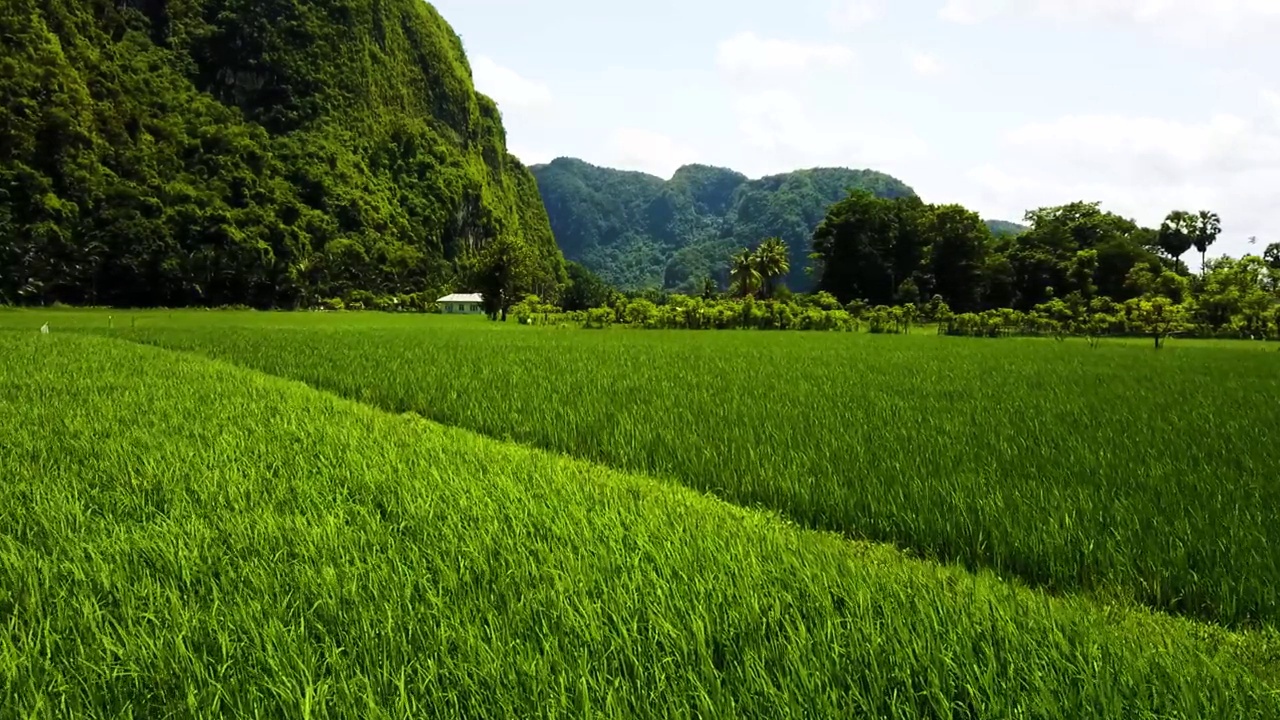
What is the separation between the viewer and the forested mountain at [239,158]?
5422cm

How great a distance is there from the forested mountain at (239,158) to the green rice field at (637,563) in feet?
155

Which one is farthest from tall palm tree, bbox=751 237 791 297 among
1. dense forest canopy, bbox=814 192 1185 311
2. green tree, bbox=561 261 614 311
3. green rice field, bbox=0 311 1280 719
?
green rice field, bbox=0 311 1280 719

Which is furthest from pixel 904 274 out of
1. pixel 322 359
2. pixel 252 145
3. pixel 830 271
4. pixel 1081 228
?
pixel 252 145

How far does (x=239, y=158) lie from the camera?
74625 mm

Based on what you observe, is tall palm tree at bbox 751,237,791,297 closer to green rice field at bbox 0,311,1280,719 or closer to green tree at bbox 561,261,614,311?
green tree at bbox 561,261,614,311

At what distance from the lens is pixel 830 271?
55.6 meters

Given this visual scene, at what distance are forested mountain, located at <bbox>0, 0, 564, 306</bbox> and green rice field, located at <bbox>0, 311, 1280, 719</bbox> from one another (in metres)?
47.1

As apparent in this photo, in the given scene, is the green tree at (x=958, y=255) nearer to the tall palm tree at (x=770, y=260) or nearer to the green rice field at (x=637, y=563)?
the tall palm tree at (x=770, y=260)

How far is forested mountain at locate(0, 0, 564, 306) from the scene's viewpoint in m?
54.2

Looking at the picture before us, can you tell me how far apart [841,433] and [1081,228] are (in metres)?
56.7

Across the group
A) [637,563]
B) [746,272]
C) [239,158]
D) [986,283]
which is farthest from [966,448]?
[239,158]

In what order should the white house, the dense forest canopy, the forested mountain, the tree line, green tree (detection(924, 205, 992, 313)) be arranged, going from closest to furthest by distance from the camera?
the tree line → the dense forest canopy → green tree (detection(924, 205, 992, 313)) → the forested mountain → the white house

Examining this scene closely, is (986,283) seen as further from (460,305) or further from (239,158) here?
(239,158)

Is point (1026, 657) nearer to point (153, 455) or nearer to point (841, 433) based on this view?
point (841, 433)
